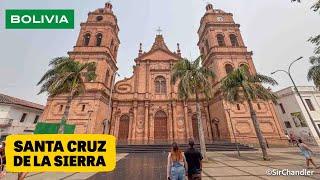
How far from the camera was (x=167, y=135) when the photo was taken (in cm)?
2627

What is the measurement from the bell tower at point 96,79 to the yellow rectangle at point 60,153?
15.4m

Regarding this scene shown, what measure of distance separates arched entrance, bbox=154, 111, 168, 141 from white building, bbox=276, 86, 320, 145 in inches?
811

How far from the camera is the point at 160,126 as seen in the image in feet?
88.4

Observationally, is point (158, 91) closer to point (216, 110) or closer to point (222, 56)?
point (216, 110)

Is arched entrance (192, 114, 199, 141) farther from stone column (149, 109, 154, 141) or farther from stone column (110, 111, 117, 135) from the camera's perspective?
stone column (110, 111, 117, 135)

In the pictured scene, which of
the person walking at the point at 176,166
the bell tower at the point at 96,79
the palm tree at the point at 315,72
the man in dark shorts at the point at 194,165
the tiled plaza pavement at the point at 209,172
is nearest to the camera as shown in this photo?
the person walking at the point at 176,166

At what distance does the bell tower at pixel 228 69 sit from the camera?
22172 millimetres

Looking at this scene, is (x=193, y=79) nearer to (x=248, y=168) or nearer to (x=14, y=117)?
(x=248, y=168)

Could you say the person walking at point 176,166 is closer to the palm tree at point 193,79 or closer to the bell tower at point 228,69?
the palm tree at point 193,79

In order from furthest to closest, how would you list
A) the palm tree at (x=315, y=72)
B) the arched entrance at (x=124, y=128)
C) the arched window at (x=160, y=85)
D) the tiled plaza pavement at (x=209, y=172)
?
1. the arched window at (x=160, y=85)
2. the arched entrance at (x=124, y=128)
3. the palm tree at (x=315, y=72)
4. the tiled plaza pavement at (x=209, y=172)

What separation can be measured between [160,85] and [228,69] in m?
Answer: 11.4

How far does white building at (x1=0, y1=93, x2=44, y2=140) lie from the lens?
26.1 m

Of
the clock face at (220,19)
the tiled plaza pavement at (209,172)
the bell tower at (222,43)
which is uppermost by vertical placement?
the clock face at (220,19)

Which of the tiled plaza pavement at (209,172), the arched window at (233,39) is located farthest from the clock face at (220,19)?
the tiled plaza pavement at (209,172)
